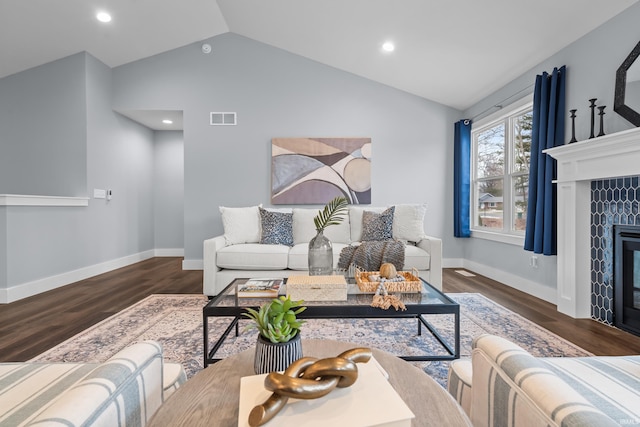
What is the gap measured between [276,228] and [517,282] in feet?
8.50

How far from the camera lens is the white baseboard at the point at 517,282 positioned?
3.08 meters

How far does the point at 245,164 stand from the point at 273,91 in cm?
106

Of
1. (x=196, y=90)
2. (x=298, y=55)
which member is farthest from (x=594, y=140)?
(x=196, y=90)

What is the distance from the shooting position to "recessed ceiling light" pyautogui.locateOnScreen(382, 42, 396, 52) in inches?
146

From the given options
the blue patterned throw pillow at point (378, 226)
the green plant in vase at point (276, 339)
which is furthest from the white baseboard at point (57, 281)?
the green plant in vase at point (276, 339)

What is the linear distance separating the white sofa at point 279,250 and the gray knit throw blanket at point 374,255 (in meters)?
0.19

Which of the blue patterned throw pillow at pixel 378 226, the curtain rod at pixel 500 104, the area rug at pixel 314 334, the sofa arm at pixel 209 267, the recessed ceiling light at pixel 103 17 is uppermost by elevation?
the recessed ceiling light at pixel 103 17

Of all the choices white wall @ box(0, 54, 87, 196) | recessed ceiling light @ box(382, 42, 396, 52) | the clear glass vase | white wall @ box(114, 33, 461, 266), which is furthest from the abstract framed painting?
the clear glass vase

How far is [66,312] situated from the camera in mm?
2801

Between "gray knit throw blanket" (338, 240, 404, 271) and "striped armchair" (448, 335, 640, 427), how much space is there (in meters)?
1.76

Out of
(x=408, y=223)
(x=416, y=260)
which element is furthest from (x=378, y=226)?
(x=416, y=260)

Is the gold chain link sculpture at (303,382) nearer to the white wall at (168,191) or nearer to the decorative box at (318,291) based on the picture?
the decorative box at (318,291)

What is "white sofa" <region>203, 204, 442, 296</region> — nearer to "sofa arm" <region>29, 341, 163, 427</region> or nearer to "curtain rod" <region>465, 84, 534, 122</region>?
"curtain rod" <region>465, 84, 534, 122</region>

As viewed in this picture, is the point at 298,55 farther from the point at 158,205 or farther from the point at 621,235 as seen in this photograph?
the point at 621,235
